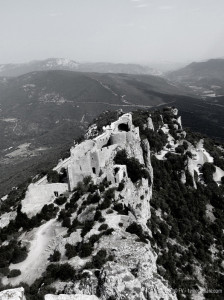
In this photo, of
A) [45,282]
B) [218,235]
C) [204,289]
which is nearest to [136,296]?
[45,282]

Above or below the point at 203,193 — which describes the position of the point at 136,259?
above

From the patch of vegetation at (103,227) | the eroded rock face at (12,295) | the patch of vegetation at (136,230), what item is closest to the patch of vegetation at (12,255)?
the patch of vegetation at (103,227)

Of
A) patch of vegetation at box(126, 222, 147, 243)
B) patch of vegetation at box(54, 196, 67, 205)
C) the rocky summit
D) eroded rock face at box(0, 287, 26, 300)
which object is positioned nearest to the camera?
eroded rock face at box(0, 287, 26, 300)

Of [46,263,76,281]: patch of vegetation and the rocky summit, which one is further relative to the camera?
[46,263,76,281]: patch of vegetation

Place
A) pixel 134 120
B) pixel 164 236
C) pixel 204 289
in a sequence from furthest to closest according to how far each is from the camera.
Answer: pixel 134 120
pixel 164 236
pixel 204 289

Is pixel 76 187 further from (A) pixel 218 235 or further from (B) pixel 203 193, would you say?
(B) pixel 203 193

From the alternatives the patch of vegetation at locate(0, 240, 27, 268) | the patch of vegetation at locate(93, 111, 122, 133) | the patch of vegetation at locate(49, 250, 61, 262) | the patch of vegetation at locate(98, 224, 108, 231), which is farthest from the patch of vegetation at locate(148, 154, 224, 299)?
the patch of vegetation at locate(93, 111, 122, 133)

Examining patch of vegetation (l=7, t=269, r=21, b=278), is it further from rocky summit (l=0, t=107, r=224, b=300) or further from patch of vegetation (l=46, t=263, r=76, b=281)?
patch of vegetation (l=46, t=263, r=76, b=281)

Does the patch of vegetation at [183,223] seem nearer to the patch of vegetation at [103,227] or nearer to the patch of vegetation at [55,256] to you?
the patch of vegetation at [103,227]

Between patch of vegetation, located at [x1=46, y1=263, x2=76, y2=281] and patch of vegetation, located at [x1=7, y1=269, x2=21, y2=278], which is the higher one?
patch of vegetation, located at [x1=46, y1=263, x2=76, y2=281]
